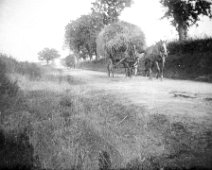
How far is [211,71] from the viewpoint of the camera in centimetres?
1253

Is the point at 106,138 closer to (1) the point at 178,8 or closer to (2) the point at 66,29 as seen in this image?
(1) the point at 178,8

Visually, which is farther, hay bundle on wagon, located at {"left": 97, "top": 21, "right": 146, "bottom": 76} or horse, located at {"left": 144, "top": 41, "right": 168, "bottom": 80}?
hay bundle on wagon, located at {"left": 97, "top": 21, "right": 146, "bottom": 76}

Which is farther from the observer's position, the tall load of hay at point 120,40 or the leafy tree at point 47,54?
the leafy tree at point 47,54

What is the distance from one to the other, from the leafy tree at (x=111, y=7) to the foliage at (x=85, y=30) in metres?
1.27

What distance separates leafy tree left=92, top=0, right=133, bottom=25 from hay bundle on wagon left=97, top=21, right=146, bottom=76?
72.3 ft

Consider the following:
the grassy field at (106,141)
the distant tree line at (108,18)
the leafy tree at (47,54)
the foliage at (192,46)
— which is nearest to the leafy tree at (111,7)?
the distant tree line at (108,18)

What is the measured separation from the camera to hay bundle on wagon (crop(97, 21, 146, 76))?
1455 cm

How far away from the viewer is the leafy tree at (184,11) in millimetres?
20152

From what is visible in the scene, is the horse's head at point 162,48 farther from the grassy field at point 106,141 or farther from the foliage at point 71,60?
the foliage at point 71,60

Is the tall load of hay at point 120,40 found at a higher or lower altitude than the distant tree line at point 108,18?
lower

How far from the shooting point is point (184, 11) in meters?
20.9

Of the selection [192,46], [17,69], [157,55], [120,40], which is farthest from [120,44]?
[17,69]

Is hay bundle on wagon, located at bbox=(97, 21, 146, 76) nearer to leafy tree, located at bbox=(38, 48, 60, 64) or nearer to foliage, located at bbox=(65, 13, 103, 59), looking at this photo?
foliage, located at bbox=(65, 13, 103, 59)

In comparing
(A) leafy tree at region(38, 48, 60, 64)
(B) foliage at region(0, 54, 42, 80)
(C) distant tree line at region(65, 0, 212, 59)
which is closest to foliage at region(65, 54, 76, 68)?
(C) distant tree line at region(65, 0, 212, 59)
